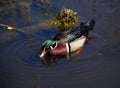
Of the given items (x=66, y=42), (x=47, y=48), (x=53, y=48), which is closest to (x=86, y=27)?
(x=66, y=42)

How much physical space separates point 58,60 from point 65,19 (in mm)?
2892

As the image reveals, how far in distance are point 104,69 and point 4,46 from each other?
11.0 feet

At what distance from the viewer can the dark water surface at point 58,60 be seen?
952cm

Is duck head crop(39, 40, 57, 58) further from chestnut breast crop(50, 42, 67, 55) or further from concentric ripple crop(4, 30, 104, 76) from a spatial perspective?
concentric ripple crop(4, 30, 104, 76)

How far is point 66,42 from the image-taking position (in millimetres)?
10766

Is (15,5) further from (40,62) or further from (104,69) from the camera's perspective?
(104,69)

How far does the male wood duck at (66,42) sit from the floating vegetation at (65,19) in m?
1.27

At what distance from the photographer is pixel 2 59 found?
10500mm

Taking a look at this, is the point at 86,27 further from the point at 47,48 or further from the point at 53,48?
the point at 47,48

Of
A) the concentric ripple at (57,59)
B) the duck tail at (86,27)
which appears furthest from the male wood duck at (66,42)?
the concentric ripple at (57,59)

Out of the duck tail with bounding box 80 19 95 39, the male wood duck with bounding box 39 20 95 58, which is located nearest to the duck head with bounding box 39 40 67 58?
the male wood duck with bounding box 39 20 95 58

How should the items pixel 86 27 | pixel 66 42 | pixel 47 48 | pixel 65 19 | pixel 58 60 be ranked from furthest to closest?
pixel 65 19 < pixel 86 27 < pixel 66 42 < pixel 58 60 < pixel 47 48

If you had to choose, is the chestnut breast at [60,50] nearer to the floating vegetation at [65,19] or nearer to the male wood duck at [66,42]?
the male wood duck at [66,42]

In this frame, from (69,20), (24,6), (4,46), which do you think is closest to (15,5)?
(24,6)
